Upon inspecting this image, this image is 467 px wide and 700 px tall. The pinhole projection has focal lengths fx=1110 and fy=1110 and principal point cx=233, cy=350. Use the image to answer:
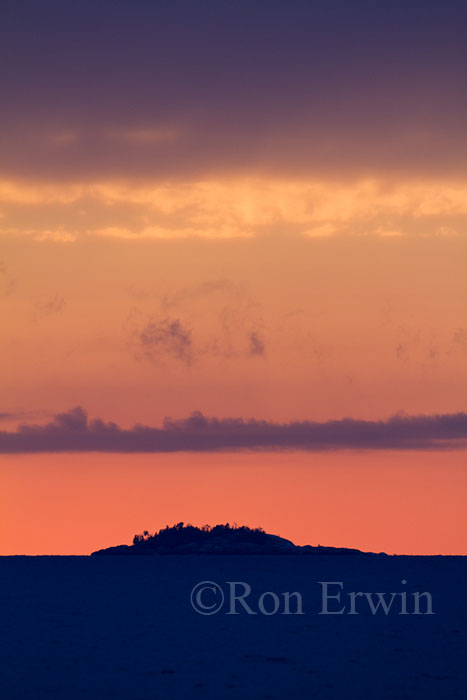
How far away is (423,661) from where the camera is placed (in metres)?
82.2

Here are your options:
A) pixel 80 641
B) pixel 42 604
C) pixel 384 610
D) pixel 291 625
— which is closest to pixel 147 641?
pixel 80 641

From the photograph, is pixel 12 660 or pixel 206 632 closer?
pixel 12 660

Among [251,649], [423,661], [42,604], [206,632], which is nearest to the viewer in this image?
[423,661]

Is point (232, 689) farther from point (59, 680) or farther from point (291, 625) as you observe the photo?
point (291, 625)

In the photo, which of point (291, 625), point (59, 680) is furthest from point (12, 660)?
point (291, 625)

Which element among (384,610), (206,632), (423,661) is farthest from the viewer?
(384,610)

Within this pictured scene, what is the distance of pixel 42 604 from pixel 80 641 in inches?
3025

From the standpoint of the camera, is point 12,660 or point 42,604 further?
point 42,604

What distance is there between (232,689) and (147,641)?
3603 cm

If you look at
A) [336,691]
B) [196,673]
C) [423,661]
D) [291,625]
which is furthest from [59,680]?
[291,625]

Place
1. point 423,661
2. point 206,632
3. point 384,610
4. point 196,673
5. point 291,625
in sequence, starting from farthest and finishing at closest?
point 384,610 → point 291,625 → point 206,632 → point 423,661 → point 196,673

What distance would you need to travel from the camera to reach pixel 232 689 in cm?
6725

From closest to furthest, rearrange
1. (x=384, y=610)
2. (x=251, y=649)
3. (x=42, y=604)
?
(x=251, y=649) → (x=384, y=610) → (x=42, y=604)

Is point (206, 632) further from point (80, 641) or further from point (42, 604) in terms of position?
point (42, 604)
